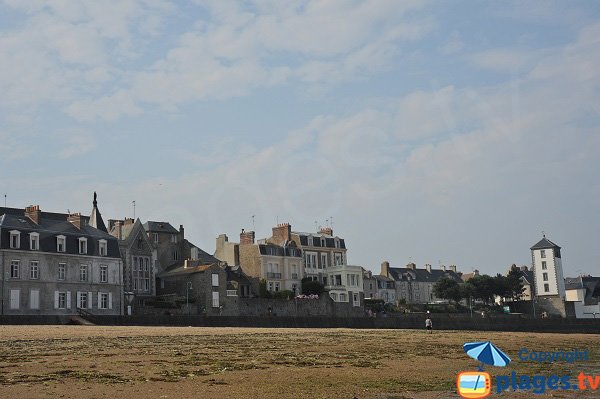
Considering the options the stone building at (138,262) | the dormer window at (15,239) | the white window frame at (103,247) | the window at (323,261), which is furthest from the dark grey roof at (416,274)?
the dormer window at (15,239)

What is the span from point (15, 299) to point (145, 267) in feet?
52.5

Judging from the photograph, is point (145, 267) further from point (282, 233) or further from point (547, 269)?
point (547, 269)

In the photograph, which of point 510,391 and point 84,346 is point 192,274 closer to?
point 84,346

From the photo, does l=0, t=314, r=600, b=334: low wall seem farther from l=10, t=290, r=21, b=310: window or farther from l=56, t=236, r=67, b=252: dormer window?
l=56, t=236, r=67, b=252: dormer window

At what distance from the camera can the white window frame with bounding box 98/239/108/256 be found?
56.2m

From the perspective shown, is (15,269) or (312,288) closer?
(15,269)

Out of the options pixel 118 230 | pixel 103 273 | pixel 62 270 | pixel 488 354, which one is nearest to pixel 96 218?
pixel 118 230

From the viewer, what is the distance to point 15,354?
18969 millimetres

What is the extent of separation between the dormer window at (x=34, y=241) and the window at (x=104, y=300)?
20.8ft

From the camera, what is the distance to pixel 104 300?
55.4 meters

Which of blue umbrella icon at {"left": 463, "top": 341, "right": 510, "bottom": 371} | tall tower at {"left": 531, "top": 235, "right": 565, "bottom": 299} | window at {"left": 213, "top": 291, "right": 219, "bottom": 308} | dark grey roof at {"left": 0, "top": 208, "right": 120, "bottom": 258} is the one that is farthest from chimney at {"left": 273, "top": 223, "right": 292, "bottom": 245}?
blue umbrella icon at {"left": 463, "top": 341, "right": 510, "bottom": 371}

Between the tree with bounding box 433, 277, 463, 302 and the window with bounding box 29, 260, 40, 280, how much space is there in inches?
2102

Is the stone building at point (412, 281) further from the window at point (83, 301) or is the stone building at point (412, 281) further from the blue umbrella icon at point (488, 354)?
the blue umbrella icon at point (488, 354)

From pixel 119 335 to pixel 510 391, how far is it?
20.2 m
